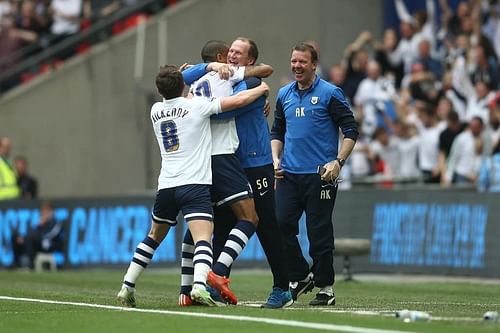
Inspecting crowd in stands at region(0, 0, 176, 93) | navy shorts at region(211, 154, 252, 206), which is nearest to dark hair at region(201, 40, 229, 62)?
navy shorts at region(211, 154, 252, 206)

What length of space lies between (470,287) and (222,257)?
6.20m

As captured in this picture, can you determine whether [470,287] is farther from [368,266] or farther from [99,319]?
[99,319]

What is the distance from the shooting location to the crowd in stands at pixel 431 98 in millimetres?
20484

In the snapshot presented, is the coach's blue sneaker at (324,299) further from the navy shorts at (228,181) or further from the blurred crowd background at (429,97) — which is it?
the blurred crowd background at (429,97)

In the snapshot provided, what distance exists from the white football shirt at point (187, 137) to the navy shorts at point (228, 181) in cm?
14

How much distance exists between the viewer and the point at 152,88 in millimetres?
27500

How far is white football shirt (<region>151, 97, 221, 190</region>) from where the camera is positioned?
1108 cm

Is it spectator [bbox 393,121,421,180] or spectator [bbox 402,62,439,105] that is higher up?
spectator [bbox 402,62,439,105]

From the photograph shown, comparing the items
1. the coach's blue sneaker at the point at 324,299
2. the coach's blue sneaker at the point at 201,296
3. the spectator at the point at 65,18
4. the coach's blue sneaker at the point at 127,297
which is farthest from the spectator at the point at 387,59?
the coach's blue sneaker at the point at 201,296

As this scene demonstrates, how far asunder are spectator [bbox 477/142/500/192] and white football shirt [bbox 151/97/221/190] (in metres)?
9.12

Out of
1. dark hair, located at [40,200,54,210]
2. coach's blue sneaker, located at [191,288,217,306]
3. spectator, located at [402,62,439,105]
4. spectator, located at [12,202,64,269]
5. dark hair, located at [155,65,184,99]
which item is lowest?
coach's blue sneaker, located at [191,288,217,306]

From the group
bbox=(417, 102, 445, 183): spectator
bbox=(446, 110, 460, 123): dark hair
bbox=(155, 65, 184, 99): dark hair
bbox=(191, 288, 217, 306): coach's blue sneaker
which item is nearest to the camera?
bbox=(191, 288, 217, 306): coach's blue sneaker

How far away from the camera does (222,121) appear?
11352 mm

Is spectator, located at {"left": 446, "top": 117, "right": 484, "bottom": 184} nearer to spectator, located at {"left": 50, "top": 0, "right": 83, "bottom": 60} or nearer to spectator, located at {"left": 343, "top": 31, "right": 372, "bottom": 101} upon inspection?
spectator, located at {"left": 343, "top": 31, "right": 372, "bottom": 101}
